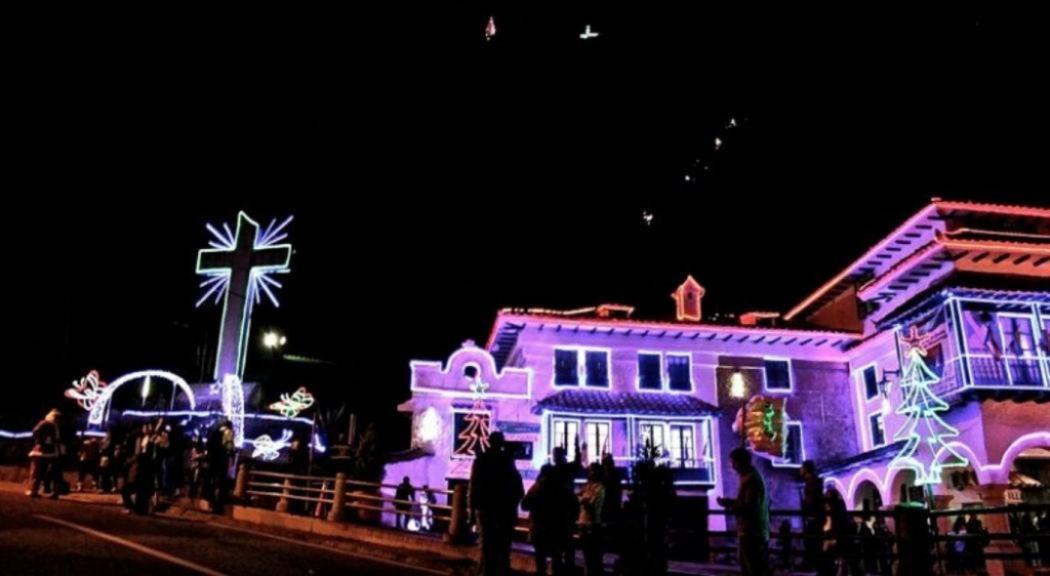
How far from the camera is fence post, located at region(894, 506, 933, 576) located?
361 inches

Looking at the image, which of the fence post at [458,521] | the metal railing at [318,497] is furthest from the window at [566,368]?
the fence post at [458,521]

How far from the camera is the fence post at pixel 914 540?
30.1 ft

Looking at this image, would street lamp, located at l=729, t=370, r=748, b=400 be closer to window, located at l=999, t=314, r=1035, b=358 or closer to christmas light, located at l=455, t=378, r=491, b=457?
window, located at l=999, t=314, r=1035, b=358

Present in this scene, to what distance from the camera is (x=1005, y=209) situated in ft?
93.0

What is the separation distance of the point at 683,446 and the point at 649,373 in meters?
3.23

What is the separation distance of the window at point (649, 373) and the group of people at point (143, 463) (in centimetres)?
1723

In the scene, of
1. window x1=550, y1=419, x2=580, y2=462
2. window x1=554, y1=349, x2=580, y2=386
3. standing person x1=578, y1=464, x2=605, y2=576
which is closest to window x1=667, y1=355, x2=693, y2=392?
window x1=554, y1=349, x2=580, y2=386

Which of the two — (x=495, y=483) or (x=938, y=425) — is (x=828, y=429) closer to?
(x=938, y=425)

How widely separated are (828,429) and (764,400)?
3.27 m

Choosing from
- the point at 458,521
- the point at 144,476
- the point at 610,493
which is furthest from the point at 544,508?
the point at 144,476

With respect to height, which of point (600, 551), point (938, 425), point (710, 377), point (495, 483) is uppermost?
point (710, 377)

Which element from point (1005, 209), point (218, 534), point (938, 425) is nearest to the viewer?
point (218, 534)

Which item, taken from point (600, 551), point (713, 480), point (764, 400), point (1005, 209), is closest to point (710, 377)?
point (764, 400)

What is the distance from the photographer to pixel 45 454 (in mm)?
18125
